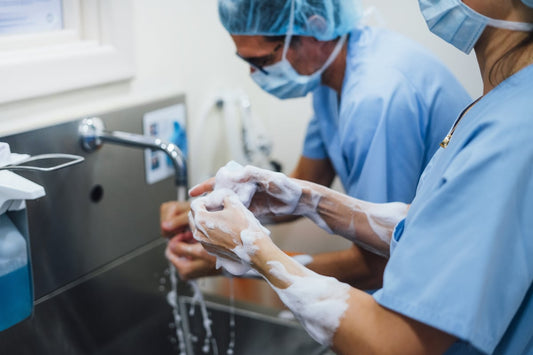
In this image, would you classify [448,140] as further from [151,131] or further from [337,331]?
[151,131]

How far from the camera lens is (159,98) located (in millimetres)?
1370

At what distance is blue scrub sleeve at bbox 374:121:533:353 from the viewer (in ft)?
2.00

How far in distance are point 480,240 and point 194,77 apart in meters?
1.07

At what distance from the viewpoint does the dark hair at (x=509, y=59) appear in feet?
2.26

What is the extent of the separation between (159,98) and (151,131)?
0.08 metres

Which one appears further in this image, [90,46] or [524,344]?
[90,46]

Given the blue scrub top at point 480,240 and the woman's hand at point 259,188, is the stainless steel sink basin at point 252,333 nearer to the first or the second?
the woman's hand at point 259,188

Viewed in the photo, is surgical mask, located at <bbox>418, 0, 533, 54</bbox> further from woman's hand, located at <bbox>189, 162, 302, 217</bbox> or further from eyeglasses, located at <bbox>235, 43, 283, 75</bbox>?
eyeglasses, located at <bbox>235, 43, 283, 75</bbox>

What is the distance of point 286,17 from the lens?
3.72 ft

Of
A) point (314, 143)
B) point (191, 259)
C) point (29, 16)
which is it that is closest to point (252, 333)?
point (191, 259)

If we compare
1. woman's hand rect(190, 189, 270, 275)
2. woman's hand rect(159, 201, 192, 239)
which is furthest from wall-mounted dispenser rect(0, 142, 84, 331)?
woman's hand rect(159, 201, 192, 239)

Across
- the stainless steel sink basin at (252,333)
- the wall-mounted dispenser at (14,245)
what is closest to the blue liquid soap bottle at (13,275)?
the wall-mounted dispenser at (14,245)

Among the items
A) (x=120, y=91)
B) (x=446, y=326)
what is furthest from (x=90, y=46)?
(x=446, y=326)

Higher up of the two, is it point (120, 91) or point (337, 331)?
point (120, 91)
